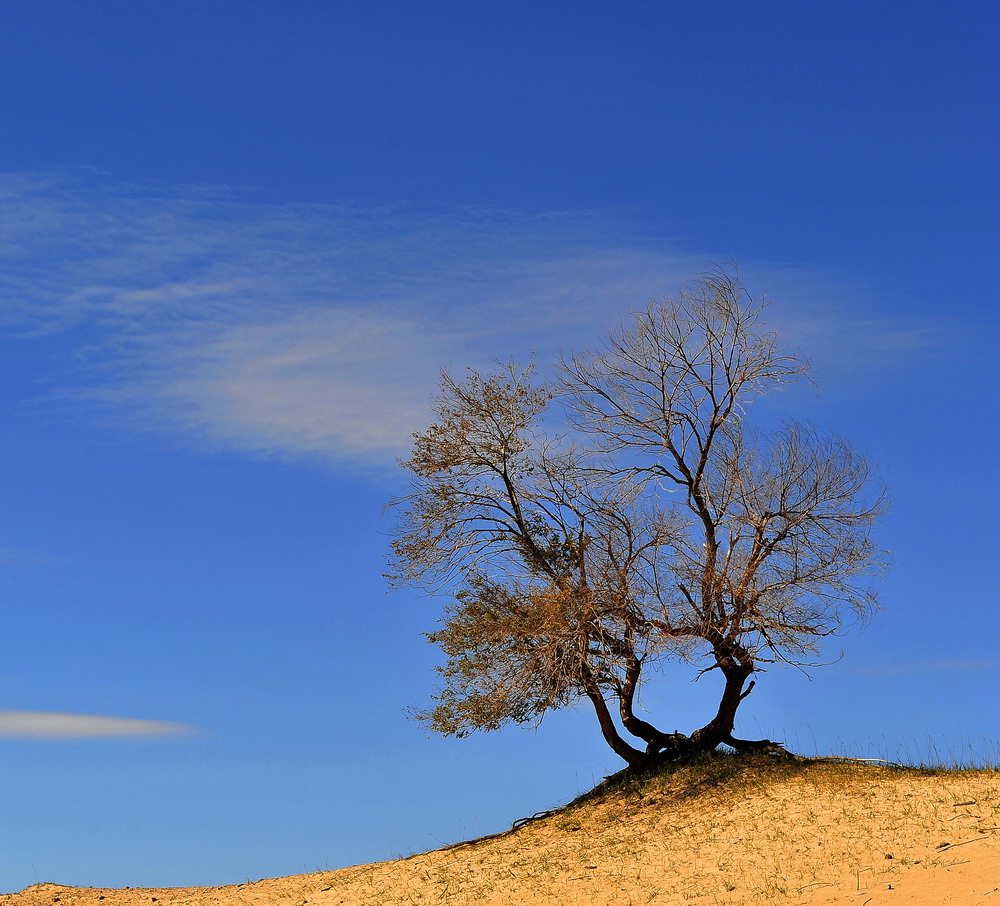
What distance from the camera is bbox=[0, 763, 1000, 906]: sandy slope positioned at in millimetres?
14492

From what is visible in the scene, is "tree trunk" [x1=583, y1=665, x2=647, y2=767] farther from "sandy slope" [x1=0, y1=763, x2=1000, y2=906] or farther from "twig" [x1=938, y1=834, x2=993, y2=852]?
"twig" [x1=938, y1=834, x2=993, y2=852]

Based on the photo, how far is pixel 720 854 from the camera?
16.8m

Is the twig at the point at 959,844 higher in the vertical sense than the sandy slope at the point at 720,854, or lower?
lower

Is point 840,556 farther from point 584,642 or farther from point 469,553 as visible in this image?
point 469,553

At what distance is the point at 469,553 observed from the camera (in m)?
23.3

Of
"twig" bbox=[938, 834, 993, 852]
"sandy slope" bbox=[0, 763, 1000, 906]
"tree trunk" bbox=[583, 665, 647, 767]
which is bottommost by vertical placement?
"twig" bbox=[938, 834, 993, 852]

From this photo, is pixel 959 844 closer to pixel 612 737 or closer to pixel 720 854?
pixel 720 854

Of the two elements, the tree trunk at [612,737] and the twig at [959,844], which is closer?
the twig at [959,844]

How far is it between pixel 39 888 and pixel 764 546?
1682 centimetres

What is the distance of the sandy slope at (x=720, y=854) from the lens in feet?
47.5

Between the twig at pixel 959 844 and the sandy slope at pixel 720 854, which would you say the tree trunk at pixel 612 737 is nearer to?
the sandy slope at pixel 720 854

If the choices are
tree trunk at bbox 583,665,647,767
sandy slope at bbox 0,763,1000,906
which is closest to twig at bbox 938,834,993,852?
sandy slope at bbox 0,763,1000,906

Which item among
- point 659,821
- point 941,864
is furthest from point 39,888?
point 941,864

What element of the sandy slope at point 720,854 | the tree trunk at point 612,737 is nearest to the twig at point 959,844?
the sandy slope at point 720,854
